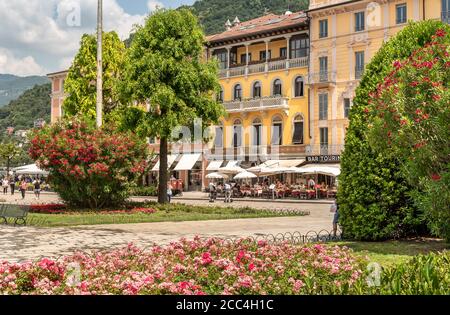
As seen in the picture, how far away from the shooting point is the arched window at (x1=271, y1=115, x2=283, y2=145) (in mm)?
48406

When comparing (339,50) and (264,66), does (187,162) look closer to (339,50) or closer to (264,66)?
(264,66)

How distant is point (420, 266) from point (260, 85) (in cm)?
4487

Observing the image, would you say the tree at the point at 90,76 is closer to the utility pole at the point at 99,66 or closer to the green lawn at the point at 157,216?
the utility pole at the point at 99,66

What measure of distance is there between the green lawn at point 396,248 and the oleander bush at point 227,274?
2583 mm

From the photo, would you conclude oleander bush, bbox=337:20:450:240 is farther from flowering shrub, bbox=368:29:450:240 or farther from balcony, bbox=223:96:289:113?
balcony, bbox=223:96:289:113

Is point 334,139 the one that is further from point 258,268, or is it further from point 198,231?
point 258,268

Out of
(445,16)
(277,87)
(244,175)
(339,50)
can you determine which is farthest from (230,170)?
(445,16)

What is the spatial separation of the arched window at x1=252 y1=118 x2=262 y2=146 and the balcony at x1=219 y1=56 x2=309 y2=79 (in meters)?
4.64

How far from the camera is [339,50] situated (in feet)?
146

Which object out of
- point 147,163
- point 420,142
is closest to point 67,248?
point 420,142

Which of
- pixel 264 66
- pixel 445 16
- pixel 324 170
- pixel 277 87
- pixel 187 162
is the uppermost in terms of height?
pixel 445 16

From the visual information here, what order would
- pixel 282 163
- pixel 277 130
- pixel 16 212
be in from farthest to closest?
pixel 277 130
pixel 282 163
pixel 16 212

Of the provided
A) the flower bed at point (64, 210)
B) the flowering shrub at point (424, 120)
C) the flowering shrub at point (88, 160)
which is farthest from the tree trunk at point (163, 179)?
the flowering shrub at point (424, 120)

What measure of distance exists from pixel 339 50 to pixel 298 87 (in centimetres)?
503
